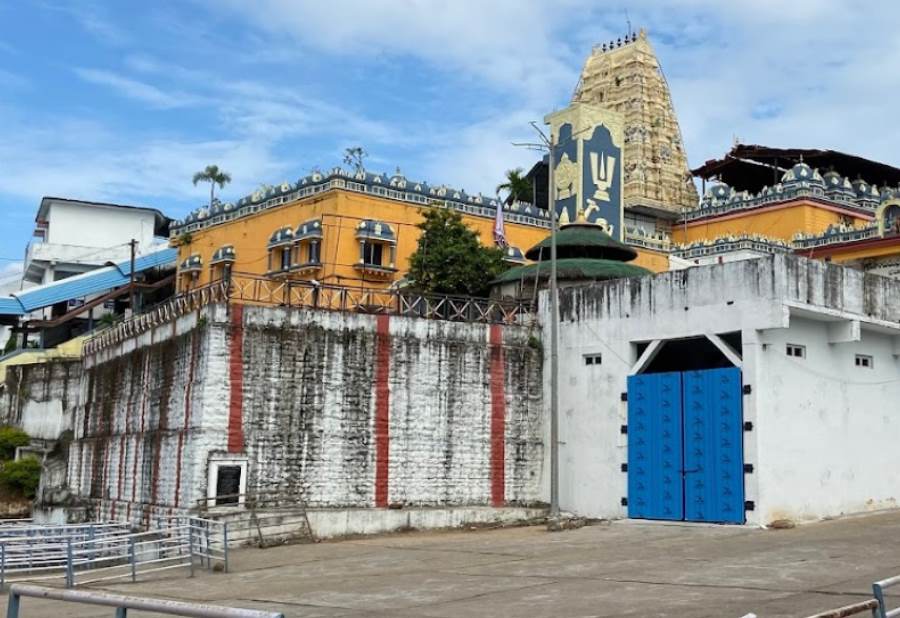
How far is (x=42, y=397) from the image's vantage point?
1534 inches

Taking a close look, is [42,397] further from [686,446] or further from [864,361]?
[864,361]

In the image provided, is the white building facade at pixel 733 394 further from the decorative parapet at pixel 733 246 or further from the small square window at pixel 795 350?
the decorative parapet at pixel 733 246

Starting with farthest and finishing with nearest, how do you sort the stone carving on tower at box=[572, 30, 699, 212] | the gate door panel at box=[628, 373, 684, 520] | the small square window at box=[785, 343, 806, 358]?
the stone carving on tower at box=[572, 30, 699, 212], the gate door panel at box=[628, 373, 684, 520], the small square window at box=[785, 343, 806, 358]

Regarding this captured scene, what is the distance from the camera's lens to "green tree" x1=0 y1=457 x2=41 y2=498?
3681 centimetres

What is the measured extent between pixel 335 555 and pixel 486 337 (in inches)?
312

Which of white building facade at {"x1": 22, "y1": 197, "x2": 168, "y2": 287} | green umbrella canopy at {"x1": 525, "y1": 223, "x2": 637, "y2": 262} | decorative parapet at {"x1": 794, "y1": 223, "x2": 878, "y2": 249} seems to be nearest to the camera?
green umbrella canopy at {"x1": 525, "y1": 223, "x2": 637, "y2": 262}

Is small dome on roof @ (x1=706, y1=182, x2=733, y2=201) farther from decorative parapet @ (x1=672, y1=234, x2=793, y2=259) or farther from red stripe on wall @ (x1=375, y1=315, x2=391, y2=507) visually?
red stripe on wall @ (x1=375, y1=315, x2=391, y2=507)

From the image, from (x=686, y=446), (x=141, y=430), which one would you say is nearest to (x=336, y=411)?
(x=141, y=430)

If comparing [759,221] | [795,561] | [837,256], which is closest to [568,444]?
[795,561]

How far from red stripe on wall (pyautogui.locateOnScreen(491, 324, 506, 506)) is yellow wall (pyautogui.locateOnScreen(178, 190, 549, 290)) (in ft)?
33.2

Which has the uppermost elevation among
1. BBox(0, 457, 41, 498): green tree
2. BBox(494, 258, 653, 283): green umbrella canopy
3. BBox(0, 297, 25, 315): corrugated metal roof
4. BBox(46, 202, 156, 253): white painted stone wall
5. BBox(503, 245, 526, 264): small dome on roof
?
BBox(46, 202, 156, 253): white painted stone wall

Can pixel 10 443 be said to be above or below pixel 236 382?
below

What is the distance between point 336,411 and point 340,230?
47.7 feet

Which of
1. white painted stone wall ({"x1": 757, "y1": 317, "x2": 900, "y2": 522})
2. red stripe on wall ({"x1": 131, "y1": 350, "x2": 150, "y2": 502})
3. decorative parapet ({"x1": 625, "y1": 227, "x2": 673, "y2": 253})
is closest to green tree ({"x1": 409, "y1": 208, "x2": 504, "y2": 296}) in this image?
red stripe on wall ({"x1": 131, "y1": 350, "x2": 150, "y2": 502})
